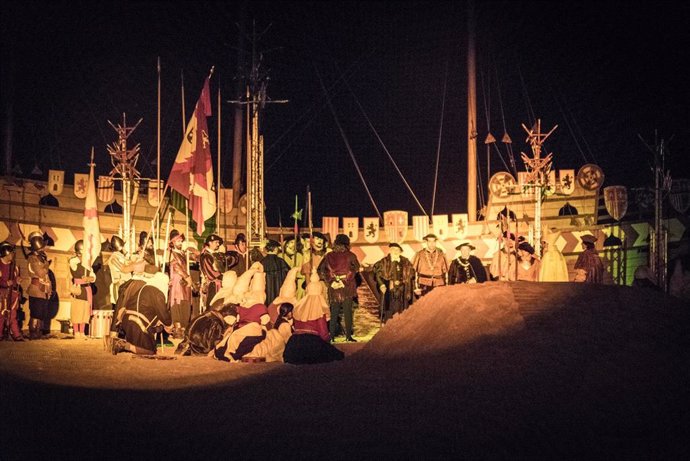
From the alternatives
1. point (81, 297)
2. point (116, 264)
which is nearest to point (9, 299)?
point (81, 297)

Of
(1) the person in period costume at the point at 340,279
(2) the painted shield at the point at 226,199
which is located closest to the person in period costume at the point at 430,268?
(1) the person in period costume at the point at 340,279

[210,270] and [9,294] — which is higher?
[210,270]

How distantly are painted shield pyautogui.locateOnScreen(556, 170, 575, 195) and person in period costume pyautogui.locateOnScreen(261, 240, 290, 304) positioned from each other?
6.69 metres

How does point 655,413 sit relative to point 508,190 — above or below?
below

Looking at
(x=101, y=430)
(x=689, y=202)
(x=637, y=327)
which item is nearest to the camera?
(x=101, y=430)

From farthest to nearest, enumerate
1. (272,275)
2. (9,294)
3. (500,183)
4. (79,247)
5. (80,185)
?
1. (500,183)
2. (80,185)
3. (79,247)
4. (272,275)
5. (9,294)

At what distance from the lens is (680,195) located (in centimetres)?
1895

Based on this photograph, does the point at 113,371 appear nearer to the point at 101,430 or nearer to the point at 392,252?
the point at 101,430

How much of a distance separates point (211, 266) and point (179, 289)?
0.93 metres

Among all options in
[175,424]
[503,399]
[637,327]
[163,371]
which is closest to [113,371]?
[163,371]

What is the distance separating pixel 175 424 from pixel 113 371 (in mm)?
3836

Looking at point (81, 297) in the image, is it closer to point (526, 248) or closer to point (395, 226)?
point (395, 226)

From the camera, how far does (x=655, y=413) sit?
754 centimetres

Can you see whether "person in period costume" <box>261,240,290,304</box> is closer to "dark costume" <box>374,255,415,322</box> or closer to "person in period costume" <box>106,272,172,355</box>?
"dark costume" <box>374,255,415,322</box>
